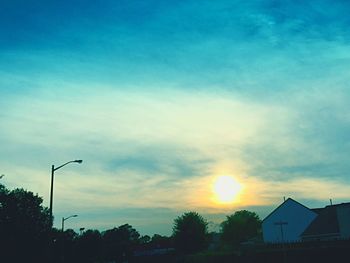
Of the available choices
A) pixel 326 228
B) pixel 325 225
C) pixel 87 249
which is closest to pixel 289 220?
pixel 325 225

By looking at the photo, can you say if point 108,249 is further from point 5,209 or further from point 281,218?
point 5,209

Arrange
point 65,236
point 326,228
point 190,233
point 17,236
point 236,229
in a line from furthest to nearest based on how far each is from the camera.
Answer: point 236,229 < point 65,236 < point 190,233 < point 326,228 < point 17,236

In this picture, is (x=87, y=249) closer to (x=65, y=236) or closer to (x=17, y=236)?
(x=65, y=236)

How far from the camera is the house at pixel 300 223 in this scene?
Answer: 57.8 metres

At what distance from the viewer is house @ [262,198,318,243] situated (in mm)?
72188

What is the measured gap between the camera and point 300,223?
2862 inches

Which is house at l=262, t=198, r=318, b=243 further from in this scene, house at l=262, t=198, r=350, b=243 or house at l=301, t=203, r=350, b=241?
house at l=301, t=203, r=350, b=241

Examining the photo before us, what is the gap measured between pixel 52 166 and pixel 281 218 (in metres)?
50.0

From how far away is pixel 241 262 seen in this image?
136 feet

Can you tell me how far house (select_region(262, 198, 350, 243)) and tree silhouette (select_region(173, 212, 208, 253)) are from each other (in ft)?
39.4

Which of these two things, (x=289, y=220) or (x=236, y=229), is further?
(x=236, y=229)

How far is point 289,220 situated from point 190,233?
63.1ft

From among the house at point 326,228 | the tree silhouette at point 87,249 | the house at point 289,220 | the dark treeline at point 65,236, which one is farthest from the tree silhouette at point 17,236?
the tree silhouette at point 87,249

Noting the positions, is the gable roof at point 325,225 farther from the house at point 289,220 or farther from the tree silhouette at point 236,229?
the tree silhouette at point 236,229
